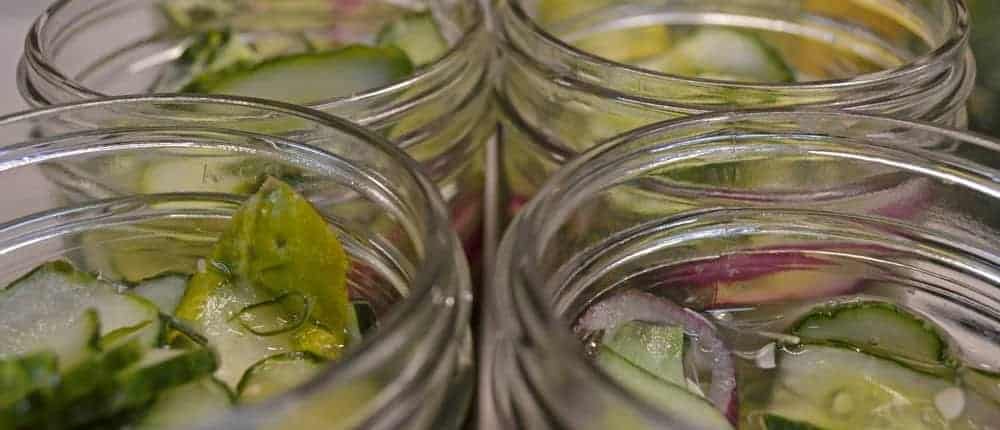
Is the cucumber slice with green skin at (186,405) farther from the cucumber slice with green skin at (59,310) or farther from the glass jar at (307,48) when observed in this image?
the glass jar at (307,48)

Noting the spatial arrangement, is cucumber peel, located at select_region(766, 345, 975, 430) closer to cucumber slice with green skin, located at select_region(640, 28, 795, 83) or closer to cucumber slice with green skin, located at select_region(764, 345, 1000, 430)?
cucumber slice with green skin, located at select_region(764, 345, 1000, 430)

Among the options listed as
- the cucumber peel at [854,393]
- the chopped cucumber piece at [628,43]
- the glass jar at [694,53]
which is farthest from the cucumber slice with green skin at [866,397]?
the chopped cucumber piece at [628,43]

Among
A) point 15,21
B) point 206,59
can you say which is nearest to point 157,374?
point 206,59

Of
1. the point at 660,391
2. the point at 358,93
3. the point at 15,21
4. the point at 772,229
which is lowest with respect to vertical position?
the point at 660,391

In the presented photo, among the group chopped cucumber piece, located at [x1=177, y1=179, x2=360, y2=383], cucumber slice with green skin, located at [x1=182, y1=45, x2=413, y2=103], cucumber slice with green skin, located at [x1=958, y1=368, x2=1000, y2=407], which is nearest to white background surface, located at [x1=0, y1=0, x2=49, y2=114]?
cucumber slice with green skin, located at [x1=182, y1=45, x2=413, y2=103]

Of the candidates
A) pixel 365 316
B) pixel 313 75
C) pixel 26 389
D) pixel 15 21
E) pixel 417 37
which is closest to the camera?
pixel 26 389

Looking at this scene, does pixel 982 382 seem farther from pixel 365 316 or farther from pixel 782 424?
pixel 365 316
